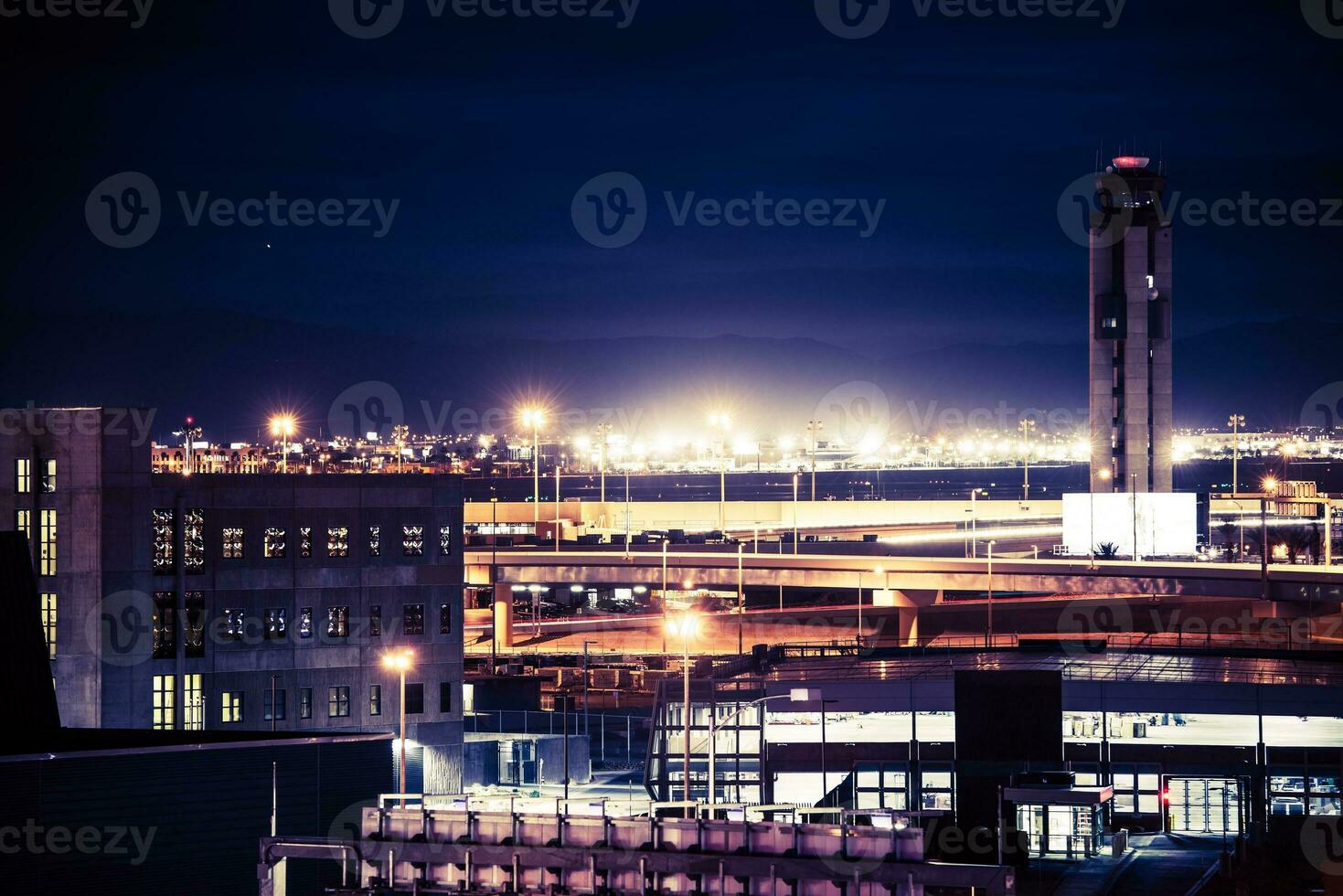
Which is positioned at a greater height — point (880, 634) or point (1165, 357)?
point (1165, 357)

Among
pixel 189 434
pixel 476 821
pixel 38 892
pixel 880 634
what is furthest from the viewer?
pixel 880 634

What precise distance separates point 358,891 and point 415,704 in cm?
2760

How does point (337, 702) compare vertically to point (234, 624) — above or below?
below

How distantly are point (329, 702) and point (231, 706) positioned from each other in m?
2.98

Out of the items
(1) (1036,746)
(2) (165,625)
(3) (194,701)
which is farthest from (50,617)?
(1) (1036,746)

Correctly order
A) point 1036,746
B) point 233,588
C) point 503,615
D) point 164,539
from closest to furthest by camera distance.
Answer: point 1036,746 → point 164,539 → point 233,588 → point 503,615

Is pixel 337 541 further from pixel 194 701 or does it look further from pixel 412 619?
pixel 194 701

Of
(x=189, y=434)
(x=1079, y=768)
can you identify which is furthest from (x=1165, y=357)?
(x=1079, y=768)

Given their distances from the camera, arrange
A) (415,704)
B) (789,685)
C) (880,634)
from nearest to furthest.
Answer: (789,685)
(415,704)
(880,634)

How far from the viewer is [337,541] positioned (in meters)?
59.4

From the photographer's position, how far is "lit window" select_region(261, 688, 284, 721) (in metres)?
56.7

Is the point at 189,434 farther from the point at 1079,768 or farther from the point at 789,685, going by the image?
the point at 1079,768

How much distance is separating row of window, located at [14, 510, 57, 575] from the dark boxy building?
4cm

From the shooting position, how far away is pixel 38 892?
1363 inches
